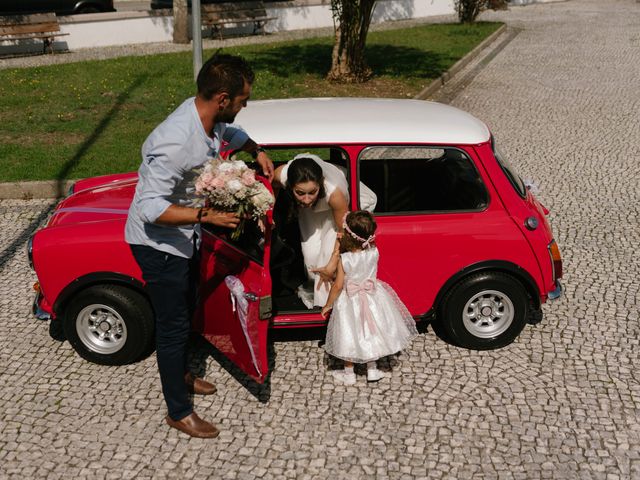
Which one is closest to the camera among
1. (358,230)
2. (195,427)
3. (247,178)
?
(247,178)

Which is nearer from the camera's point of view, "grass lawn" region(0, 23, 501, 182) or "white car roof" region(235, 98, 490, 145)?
"white car roof" region(235, 98, 490, 145)

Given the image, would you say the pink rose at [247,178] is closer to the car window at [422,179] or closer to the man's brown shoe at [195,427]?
the car window at [422,179]

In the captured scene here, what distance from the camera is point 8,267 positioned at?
270 inches

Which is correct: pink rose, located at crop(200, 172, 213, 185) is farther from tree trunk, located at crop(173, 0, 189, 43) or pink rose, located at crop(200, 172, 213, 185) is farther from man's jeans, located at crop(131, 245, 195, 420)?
tree trunk, located at crop(173, 0, 189, 43)

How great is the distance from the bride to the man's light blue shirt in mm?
747

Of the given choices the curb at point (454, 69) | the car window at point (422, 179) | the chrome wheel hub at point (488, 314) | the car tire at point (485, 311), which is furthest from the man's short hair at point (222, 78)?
the curb at point (454, 69)

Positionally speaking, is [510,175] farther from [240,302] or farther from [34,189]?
[34,189]

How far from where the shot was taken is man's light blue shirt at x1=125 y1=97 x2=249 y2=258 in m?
3.78

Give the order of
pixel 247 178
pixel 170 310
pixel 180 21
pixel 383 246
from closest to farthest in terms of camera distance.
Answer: pixel 247 178
pixel 170 310
pixel 383 246
pixel 180 21

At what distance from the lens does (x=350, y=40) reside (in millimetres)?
14234

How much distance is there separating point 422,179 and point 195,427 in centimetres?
249

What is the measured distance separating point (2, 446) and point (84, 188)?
2.24 meters

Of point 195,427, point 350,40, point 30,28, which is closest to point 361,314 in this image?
point 195,427

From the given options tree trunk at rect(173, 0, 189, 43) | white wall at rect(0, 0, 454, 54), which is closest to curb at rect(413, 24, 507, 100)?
white wall at rect(0, 0, 454, 54)
